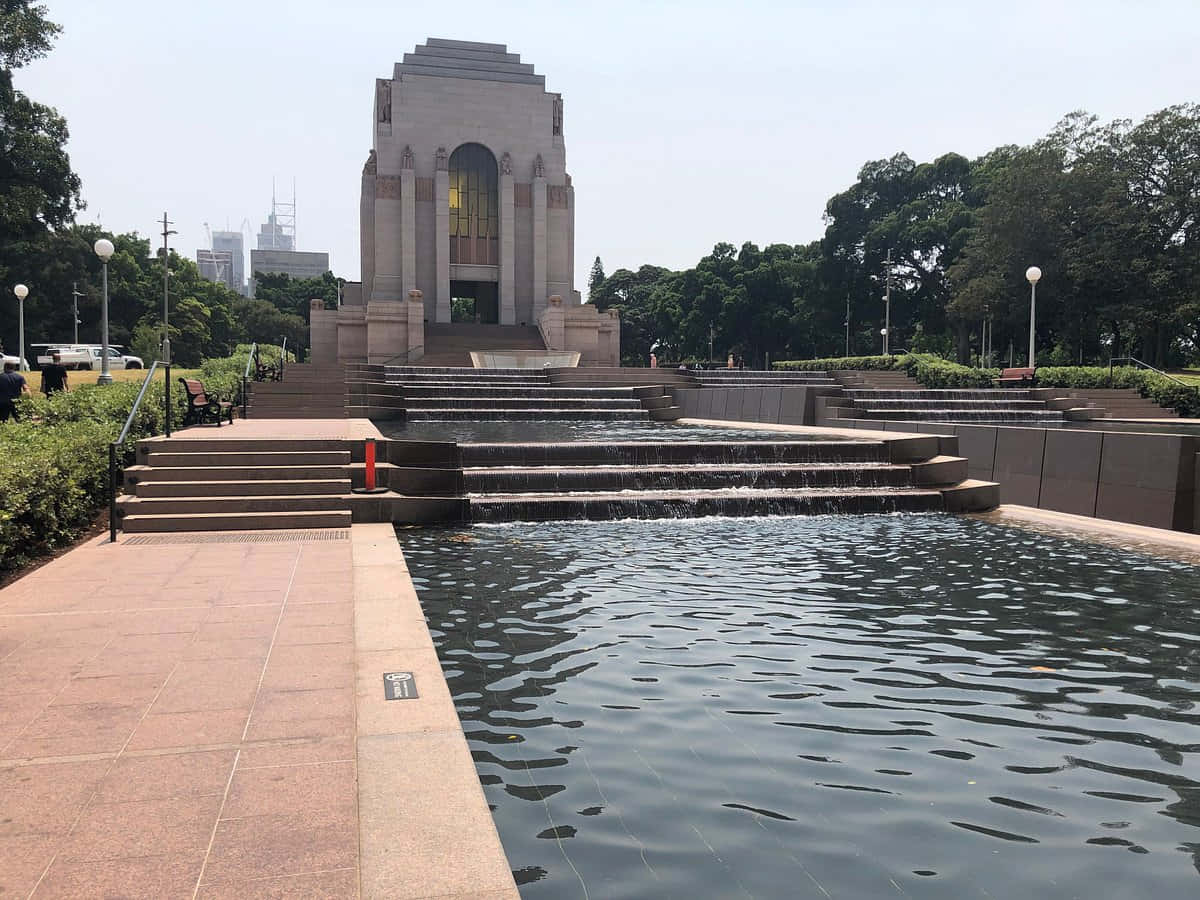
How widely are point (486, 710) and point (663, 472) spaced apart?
874 centimetres

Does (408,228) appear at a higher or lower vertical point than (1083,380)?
higher

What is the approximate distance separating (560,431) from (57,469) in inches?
473

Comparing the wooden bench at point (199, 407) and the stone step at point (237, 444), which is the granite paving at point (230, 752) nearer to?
the stone step at point (237, 444)

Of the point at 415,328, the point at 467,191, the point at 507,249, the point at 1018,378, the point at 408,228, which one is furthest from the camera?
the point at 467,191

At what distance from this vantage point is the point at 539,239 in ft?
174

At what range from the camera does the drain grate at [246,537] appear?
10.1 meters

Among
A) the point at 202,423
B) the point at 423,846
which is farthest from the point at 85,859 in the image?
the point at 202,423

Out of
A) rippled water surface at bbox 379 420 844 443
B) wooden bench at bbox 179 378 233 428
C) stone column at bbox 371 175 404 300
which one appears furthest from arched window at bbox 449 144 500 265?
wooden bench at bbox 179 378 233 428

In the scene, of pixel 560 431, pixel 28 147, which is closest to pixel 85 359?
pixel 28 147

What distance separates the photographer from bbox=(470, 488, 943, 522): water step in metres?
12.2

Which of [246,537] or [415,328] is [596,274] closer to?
[415,328]

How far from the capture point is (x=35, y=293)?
5906cm

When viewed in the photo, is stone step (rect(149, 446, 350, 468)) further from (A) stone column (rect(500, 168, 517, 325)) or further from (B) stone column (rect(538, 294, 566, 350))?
(A) stone column (rect(500, 168, 517, 325))

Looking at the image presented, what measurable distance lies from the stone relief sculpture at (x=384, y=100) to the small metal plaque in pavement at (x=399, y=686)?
5143 cm
